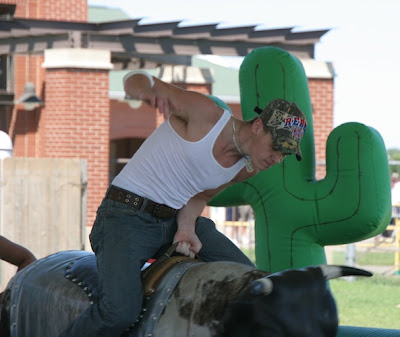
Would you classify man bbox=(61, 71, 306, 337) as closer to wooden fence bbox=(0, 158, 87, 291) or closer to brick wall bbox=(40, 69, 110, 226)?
wooden fence bbox=(0, 158, 87, 291)

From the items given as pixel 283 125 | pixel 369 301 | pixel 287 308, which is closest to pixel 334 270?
pixel 287 308

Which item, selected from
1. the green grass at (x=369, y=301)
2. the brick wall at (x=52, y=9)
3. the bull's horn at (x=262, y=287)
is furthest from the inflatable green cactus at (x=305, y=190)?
the brick wall at (x=52, y=9)

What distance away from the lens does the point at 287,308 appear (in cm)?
356

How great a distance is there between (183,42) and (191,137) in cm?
1509

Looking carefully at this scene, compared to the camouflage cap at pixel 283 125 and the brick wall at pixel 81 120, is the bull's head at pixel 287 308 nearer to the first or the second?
the camouflage cap at pixel 283 125

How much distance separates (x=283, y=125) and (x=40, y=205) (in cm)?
702

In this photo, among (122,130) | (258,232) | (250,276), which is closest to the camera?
(250,276)

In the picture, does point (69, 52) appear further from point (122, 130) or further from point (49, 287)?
point (49, 287)

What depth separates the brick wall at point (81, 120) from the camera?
1877 centimetres

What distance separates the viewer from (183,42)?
1903 cm

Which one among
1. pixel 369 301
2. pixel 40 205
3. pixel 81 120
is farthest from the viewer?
pixel 81 120

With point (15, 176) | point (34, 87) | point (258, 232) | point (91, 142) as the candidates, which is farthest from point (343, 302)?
point (34, 87)

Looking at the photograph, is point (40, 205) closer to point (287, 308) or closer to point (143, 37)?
point (287, 308)

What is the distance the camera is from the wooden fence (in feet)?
35.2
